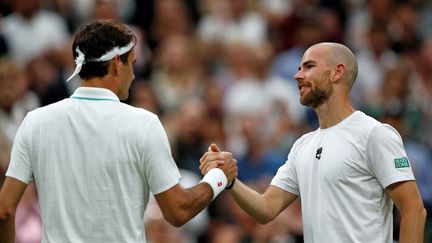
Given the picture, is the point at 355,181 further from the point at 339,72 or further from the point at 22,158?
the point at 22,158

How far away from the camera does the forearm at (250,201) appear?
7.89m

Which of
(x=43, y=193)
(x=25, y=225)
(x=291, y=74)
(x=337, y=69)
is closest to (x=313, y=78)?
(x=337, y=69)

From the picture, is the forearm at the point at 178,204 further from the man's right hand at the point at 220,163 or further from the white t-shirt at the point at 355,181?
the white t-shirt at the point at 355,181

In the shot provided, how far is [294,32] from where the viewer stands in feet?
50.5

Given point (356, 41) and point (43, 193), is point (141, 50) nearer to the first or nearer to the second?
point (356, 41)

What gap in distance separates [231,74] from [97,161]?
25.9 feet

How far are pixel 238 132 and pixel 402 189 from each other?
6.20 meters

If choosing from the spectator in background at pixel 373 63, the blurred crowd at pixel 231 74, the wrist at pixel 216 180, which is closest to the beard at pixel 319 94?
the wrist at pixel 216 180

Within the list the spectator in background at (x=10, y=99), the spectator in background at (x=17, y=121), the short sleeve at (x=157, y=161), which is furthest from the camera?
the spectator in background at (x=10, y=99)

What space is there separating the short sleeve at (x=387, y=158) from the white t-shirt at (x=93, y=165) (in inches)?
51.1

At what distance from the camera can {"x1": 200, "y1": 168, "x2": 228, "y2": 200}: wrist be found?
7188 millimetres

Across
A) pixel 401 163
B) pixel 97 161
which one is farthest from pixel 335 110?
pixel 97 161

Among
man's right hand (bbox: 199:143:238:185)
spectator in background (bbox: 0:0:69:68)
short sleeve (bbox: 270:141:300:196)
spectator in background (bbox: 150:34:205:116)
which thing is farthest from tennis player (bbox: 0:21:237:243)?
spectator in background (bbox: 0:0:69:68)

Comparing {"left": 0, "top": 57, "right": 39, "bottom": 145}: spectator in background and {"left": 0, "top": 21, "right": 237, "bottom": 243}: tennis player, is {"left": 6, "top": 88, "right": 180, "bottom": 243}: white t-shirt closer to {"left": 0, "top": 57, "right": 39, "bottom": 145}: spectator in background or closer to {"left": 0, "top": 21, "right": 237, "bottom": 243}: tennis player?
{"left": 0, "top": 21, "right": 237, "bottom": 243}: tennis player
